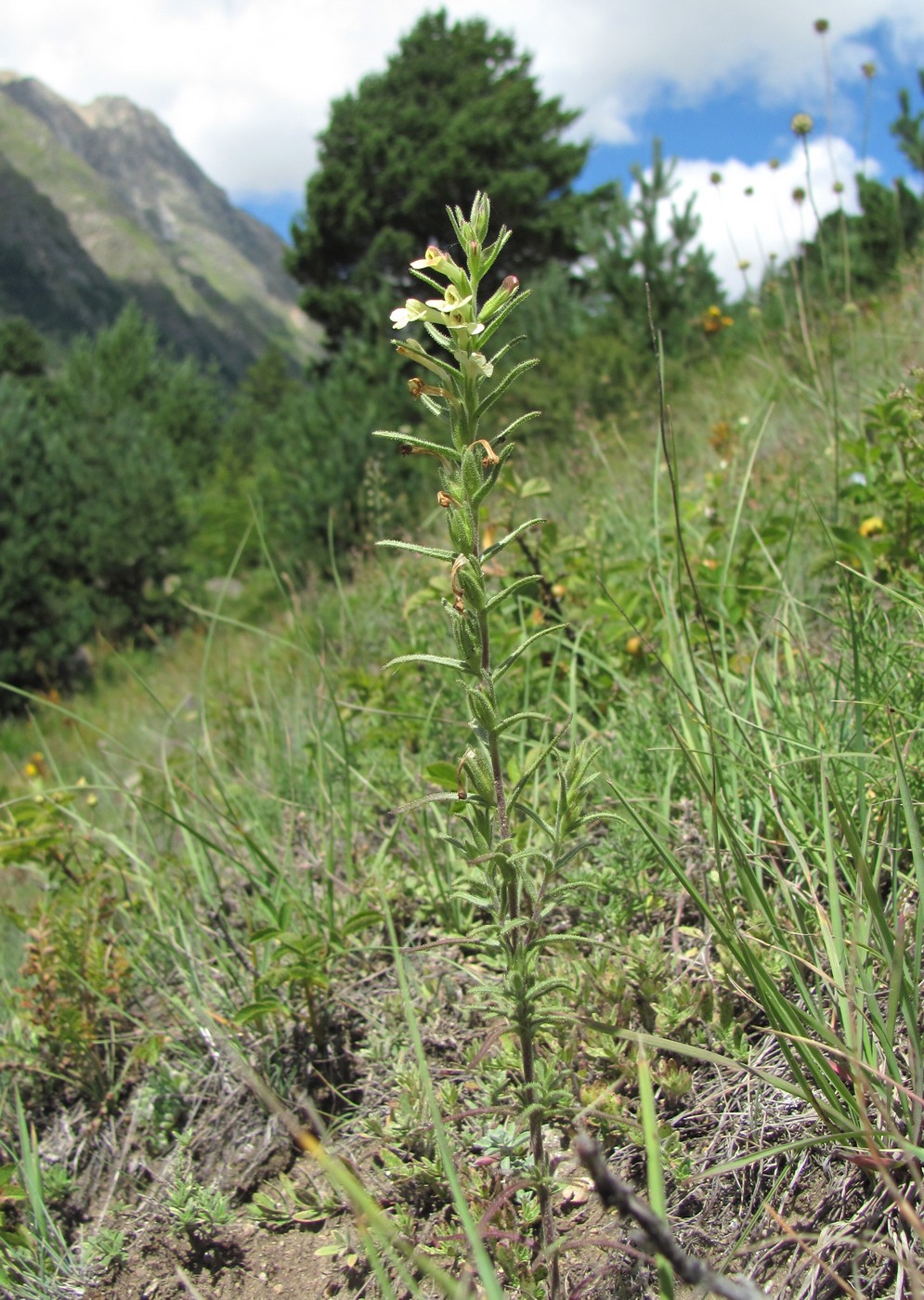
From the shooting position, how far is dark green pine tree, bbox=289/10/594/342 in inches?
773

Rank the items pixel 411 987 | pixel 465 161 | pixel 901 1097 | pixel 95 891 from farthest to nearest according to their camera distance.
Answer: pixel 465 161
pixel 95 891
pixel 411 987
pixel 901 1097

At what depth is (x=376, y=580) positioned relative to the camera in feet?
13.0

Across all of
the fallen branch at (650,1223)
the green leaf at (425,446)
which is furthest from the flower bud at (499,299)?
the fallen branch at (650,1223)

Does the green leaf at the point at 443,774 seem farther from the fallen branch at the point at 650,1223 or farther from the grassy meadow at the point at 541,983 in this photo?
the fallen branch at the point at 650,1223

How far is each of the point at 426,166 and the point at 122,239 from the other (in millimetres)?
135841

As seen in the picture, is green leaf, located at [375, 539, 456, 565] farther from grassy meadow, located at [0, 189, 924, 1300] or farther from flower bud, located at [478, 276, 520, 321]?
flower bud, located at [478, 276, 520, 321]

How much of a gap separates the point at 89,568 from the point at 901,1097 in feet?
36.7

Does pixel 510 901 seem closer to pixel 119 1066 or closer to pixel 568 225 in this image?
pixel 119 1066

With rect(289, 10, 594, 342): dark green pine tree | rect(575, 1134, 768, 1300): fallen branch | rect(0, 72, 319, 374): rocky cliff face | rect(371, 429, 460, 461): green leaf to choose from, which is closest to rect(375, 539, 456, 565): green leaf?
rect(371, 429, 460, 461): green leaf

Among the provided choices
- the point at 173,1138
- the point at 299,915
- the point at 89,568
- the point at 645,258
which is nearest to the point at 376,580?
the point at 299,915

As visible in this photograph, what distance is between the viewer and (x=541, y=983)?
3.31 ft

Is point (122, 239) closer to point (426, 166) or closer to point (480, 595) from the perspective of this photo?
point (426, 166)

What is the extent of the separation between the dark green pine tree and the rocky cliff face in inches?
1402

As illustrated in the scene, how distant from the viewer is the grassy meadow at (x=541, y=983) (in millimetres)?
1025
